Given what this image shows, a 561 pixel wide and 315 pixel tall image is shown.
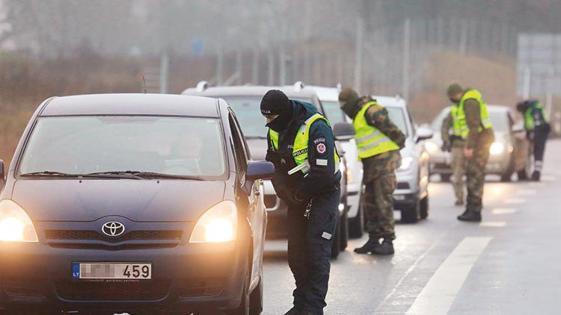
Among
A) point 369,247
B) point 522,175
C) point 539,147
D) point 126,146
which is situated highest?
point 126,146

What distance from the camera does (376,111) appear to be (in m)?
15.8

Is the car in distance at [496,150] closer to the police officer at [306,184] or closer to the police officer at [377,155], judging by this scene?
the police officer at [377,155]

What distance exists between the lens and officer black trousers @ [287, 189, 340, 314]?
10414 mm

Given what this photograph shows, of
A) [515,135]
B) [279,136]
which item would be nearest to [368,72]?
[515,135]

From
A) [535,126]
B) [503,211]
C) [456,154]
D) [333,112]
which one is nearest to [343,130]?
[333,112]

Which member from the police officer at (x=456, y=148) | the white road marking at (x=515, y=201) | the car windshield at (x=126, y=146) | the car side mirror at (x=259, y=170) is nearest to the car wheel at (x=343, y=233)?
the car windshield at (x=126, y=146)

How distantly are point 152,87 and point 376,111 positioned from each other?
2868 cm

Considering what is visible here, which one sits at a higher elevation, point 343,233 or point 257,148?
point 257,148

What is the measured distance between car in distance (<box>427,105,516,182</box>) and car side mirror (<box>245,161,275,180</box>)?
73.6 ft

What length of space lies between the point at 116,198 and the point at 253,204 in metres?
1.15

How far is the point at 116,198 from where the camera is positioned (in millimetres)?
9297

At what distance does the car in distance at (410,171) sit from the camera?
21.1 metres

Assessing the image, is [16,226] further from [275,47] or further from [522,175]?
[275,47]

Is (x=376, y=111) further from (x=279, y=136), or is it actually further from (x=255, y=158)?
(x=279, y=136)
